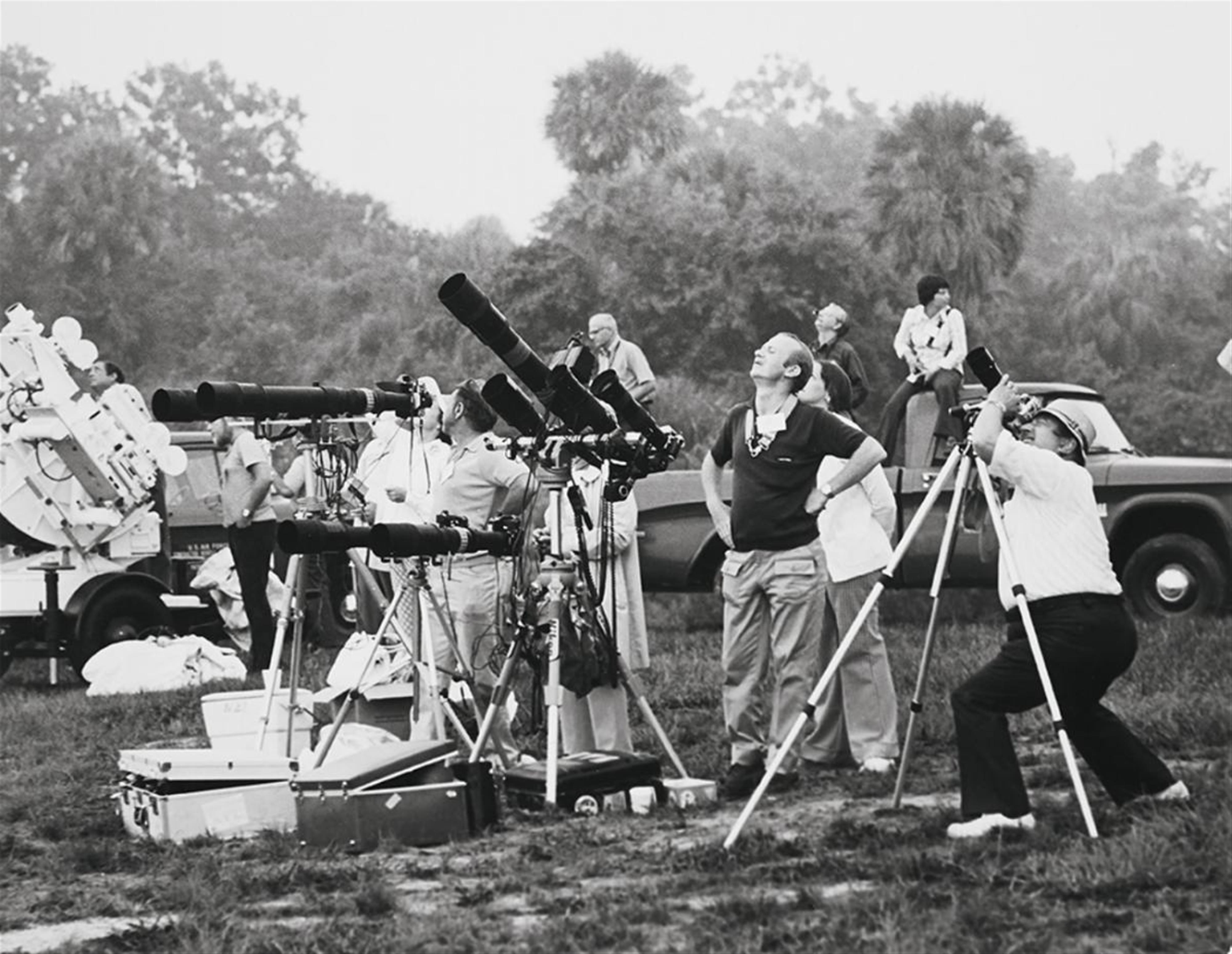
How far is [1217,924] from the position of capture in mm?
5422

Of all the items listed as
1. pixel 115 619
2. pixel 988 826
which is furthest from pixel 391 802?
pixel 115 619

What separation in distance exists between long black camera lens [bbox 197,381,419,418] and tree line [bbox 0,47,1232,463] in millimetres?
11283

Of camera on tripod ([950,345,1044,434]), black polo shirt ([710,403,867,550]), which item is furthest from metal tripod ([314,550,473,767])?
camera on tripod ([950,345,1044,434])

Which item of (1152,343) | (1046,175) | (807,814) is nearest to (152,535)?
(807,814)

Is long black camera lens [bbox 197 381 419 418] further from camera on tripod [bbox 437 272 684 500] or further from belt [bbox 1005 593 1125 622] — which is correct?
belt [bbox 1005 593 1125 622]

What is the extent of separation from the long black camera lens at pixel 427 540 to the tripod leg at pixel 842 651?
5.37 feet

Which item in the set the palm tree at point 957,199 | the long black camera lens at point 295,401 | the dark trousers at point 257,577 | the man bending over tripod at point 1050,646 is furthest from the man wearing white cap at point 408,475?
the palm tree at point 957,199

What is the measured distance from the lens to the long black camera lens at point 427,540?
805 centimetres

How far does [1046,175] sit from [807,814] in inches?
1683

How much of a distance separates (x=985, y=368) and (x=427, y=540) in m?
2.37

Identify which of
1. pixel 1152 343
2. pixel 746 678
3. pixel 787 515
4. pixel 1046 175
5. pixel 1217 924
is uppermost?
pixel 1046 175

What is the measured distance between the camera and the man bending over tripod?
6.93 m

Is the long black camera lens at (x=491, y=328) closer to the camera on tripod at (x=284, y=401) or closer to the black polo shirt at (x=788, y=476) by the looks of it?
the camera on tripod at (x=284, y=401)

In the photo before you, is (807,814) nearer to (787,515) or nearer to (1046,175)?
(787,515)
